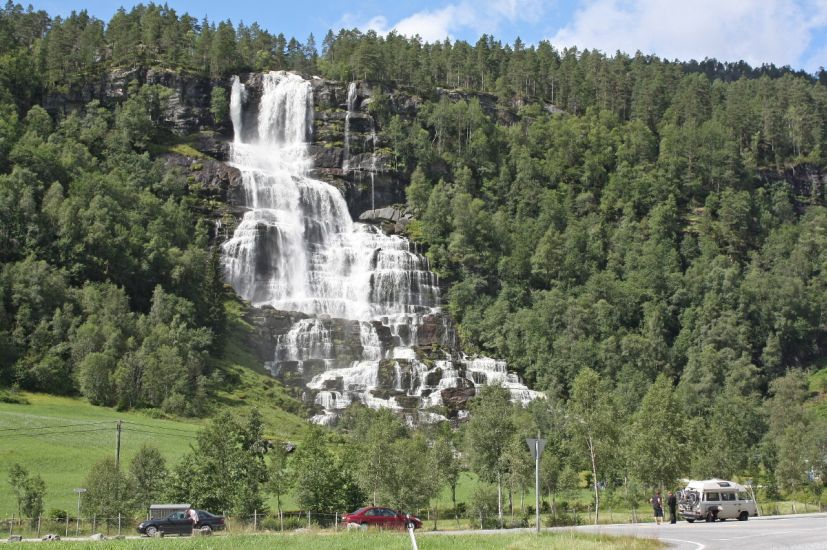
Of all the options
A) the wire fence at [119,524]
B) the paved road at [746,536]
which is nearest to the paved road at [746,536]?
the paved road at [746,536]

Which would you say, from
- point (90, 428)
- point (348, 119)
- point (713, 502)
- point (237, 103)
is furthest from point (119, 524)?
point (237, 103)

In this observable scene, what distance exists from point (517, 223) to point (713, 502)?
Answer: 106938 mm

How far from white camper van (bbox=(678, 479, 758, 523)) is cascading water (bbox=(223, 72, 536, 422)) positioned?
56.7 metres

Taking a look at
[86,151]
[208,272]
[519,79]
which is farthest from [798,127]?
[86,151]

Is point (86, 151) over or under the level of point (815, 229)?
over

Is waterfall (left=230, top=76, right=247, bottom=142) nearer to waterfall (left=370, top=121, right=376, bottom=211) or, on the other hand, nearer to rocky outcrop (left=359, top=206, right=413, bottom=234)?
waterfall (left=370, top=121, right=376, bottom=211)

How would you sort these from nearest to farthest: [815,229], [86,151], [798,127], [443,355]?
[443,355], [86,151], [815,229], [798,127]

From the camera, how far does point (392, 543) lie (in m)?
27.0

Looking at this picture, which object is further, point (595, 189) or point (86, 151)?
point (595, 189)

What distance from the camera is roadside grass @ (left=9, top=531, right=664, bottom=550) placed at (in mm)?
26125

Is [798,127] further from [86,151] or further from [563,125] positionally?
[86,151]

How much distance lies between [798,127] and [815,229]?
37.9 m

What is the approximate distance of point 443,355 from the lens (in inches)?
4486

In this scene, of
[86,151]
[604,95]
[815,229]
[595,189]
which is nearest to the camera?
[86,151]
